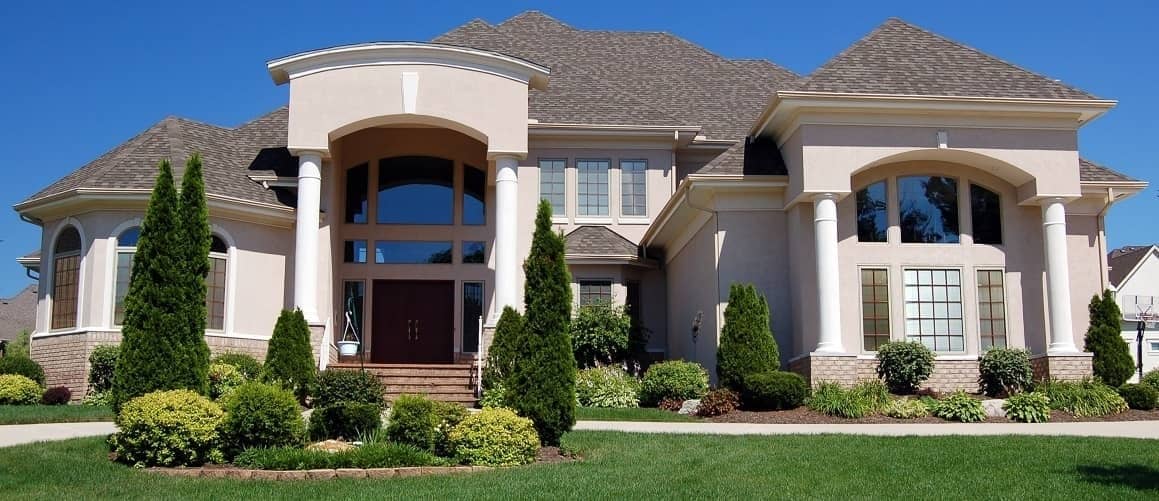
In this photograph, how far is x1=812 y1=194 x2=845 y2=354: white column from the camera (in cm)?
1973

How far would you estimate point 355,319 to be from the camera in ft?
80.7

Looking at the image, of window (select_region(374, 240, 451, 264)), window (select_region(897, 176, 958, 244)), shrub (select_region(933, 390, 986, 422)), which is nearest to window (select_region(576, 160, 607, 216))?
window (select_region(374, 240, 451, 264))

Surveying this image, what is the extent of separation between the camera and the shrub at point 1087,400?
17766 mm

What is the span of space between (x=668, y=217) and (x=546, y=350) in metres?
10.2

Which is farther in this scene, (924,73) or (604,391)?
(924,73)

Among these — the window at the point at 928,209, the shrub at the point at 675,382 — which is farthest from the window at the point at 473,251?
the window at the point at 928,209

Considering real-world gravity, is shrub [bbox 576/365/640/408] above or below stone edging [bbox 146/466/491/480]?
above

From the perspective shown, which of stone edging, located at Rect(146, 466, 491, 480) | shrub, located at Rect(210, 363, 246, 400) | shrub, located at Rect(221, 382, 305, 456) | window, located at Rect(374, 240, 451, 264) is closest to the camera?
stone edging, located at Rect(146, 466, 491, 480)

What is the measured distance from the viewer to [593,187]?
26812 mm

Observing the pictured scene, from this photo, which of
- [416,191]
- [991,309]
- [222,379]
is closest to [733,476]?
[222,379]

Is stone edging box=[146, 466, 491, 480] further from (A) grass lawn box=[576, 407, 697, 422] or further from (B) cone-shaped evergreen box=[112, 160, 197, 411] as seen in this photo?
(A) grass lawn box=[576, 407, 697, 422]

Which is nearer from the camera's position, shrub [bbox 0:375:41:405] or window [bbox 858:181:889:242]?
shrub [bbox 0:375:41:405]

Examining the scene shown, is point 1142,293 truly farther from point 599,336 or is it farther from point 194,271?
point 194,271

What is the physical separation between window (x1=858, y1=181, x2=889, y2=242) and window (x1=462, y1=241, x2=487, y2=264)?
28.8ft
